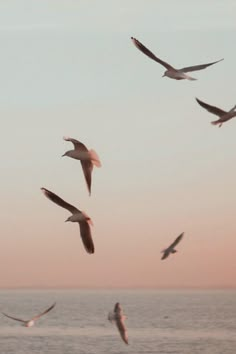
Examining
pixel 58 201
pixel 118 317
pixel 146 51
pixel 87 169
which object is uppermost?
pixel 146 51

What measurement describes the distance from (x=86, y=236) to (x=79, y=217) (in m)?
0.30

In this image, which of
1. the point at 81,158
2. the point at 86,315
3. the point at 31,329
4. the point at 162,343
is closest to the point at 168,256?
the point at 81,158

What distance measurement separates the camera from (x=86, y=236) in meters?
10.4

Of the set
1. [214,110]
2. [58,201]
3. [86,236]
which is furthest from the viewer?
[214,110]

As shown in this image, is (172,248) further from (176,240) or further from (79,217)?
(79,217)

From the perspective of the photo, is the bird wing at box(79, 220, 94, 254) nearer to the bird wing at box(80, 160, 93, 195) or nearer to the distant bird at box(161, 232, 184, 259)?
the bird wing at box(80, 160, 93, 195)

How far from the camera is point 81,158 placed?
1099cm

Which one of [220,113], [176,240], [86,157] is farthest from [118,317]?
[220,113]

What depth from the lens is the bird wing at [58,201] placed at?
10.5 m

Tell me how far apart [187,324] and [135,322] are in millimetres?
5290

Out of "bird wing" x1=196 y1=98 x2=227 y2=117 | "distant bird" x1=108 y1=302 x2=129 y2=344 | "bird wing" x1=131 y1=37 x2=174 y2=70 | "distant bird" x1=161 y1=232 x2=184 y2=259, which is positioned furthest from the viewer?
"distant bird" x1=161 y1=232 x2=184 y2=259

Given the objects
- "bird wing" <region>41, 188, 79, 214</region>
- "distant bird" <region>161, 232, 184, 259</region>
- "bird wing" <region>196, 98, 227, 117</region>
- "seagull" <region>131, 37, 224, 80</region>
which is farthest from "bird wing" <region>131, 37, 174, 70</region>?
"distant bird" <region>161, 232, 184, 259</region>

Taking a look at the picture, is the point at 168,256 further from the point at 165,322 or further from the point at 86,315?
the point at 86,315

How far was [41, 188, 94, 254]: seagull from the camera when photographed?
10.4 metres
